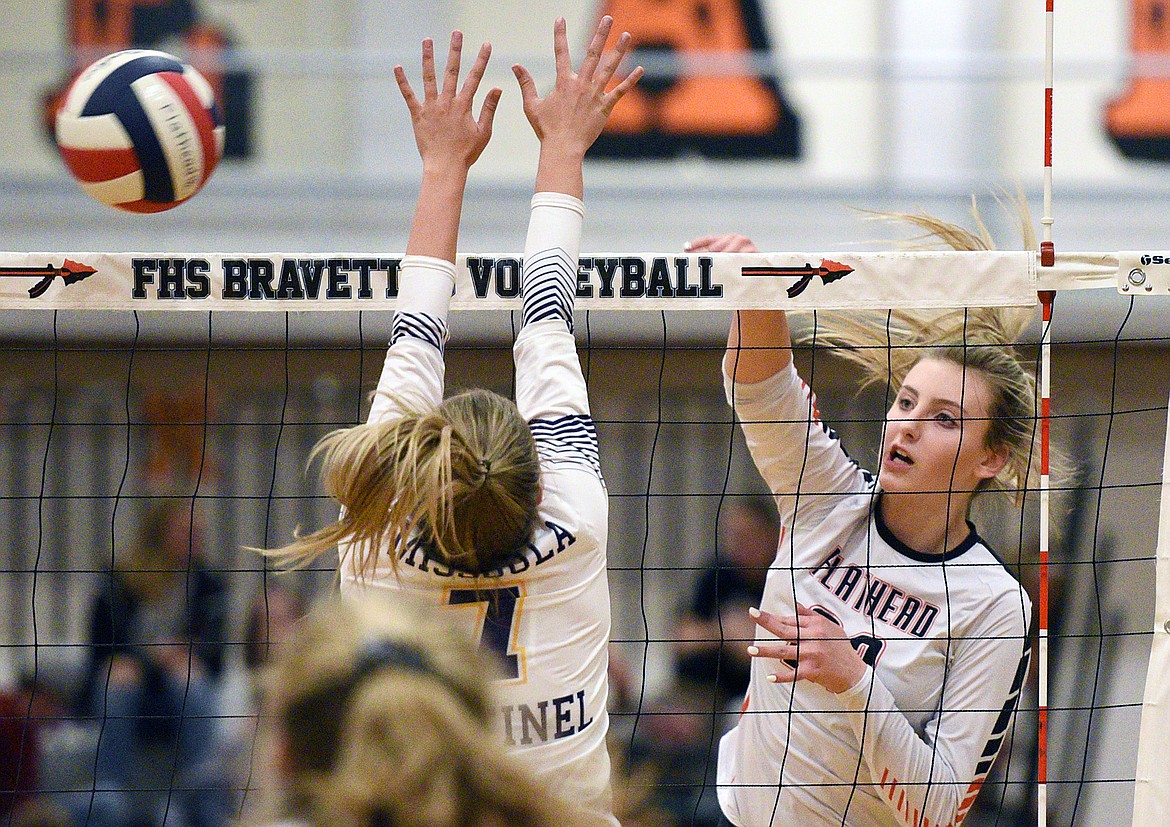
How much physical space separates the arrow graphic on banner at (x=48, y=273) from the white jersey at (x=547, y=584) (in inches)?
39.5

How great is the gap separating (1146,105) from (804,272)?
20.3ft

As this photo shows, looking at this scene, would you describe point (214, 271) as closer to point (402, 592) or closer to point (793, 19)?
point (402, 592)

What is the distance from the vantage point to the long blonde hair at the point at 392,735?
1.17 metres

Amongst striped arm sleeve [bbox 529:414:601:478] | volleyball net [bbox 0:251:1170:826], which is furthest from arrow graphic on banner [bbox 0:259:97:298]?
volleyball net [bbox 0:251:1170:826]

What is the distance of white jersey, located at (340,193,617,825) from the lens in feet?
6.99

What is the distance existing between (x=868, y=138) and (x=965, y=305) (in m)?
5.76

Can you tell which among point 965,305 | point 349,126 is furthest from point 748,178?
point 965,305

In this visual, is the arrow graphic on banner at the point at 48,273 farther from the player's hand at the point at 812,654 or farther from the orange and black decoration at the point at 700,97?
the orange and black decoration at the point at 700,97

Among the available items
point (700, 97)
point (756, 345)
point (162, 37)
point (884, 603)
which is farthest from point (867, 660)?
point (162, 37)

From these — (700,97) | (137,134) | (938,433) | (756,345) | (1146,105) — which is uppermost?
(1146,105)

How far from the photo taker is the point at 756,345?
2.89 metres

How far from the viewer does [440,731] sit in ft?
3.91

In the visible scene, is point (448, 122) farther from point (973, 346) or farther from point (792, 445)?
point (973, 346)

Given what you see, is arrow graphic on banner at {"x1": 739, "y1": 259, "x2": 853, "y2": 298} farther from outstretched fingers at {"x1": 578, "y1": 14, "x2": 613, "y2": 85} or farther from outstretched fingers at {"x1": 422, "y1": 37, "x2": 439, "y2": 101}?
outstretched fingers at {"x1": 422, "y1": 37, "x2": 439, "y2": 101}
